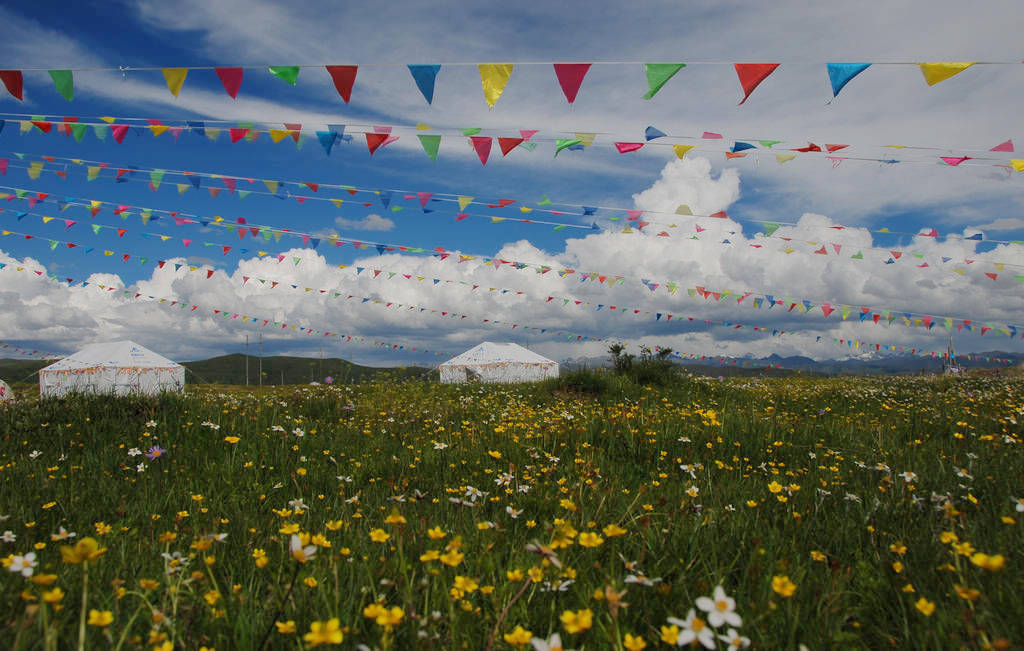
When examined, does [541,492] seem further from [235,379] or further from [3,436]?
[235,379]

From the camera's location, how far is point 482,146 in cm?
870

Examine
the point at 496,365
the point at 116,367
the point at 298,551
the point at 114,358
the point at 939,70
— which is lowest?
the point at 496,365

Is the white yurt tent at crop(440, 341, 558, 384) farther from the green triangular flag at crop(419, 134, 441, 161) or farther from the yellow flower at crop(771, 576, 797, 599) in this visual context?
the yellow flower at crop(771, 576, 797, 599)

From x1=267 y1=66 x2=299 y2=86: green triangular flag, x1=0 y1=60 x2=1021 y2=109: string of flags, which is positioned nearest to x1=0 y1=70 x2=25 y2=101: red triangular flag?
x1=0 y1=60 x2=1021 y2=109: string of flags

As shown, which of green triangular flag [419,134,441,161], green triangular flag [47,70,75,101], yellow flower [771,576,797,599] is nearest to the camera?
yellow flower [771,576,797,599]

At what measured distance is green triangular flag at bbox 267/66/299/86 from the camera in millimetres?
6371

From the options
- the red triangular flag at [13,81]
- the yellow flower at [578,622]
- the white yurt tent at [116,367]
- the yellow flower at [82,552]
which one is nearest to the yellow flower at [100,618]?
the yellow flower at [82,552]

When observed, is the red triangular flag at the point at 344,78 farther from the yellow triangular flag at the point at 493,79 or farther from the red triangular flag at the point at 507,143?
the red triangular flag at the point at 507,143

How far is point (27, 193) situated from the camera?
1303cm

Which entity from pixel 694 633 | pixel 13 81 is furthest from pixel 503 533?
pixel 13 81

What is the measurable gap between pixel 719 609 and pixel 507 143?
26.6 ft

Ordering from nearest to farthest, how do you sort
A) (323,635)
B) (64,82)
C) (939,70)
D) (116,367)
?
(323,635) → (939,70) → (64,82) → (116,367)

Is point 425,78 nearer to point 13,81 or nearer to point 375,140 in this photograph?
point 375,140

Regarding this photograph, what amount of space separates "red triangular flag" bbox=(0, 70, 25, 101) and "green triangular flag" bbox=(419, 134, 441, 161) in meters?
4.91
